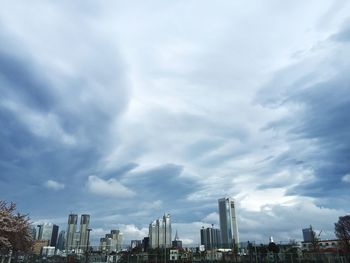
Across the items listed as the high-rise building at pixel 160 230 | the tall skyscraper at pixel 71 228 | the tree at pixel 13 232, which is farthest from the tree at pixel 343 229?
the tall skyscraper at pixel 71 228

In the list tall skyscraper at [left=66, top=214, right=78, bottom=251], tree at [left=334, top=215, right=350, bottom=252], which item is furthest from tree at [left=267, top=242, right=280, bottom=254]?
tall skyscraper at [left=66, top=214, right=78, bottom=251]

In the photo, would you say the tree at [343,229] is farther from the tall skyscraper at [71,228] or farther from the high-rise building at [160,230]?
the tall skyscraper at [71,228]

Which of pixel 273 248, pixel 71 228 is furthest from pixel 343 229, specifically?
pixel 71 228

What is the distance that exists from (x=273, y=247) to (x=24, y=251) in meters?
34.6

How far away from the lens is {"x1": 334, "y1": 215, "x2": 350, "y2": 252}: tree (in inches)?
2375

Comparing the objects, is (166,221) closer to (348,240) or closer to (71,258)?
(348,240)

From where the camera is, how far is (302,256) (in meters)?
36.3

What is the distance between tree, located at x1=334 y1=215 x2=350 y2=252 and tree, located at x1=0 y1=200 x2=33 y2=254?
52965mm

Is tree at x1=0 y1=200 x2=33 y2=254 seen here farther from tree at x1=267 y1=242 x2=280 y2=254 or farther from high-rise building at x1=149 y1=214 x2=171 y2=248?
high-rise building at x1=149 y1=214 x2=171 y2=248

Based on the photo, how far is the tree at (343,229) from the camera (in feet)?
198

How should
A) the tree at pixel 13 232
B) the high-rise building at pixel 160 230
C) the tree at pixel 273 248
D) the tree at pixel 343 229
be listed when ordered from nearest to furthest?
the tree at pixel 13 232 < the tree at pixel 273 248 < the tree at pixel 343 229 < the high-rise building at pixel 160 230

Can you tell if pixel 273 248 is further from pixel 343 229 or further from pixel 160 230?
pixel 160 230

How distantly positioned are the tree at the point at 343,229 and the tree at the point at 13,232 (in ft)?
174

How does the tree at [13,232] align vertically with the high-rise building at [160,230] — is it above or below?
below
